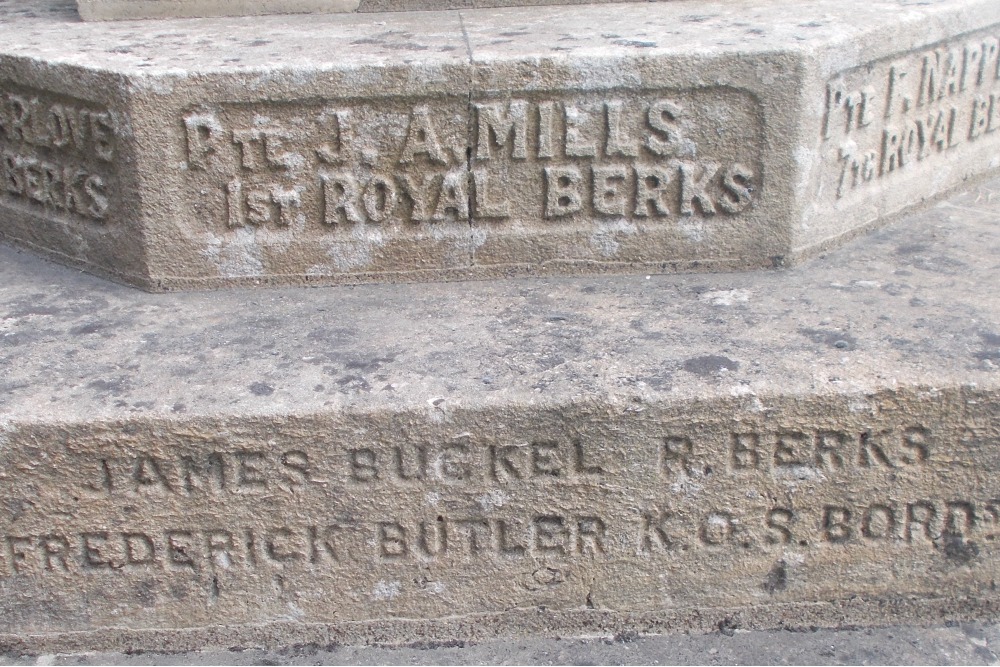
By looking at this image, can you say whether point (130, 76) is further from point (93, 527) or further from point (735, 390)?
point (735, 390)

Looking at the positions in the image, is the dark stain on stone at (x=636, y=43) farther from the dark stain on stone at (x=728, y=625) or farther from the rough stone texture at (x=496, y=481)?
the dark stain on stone at (x=728, y=625)

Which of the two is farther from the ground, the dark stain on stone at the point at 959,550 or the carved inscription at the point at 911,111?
the carved inscription at the point at 911,111

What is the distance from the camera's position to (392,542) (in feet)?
6.43

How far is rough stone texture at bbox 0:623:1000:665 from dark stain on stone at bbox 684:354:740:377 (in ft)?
1.71

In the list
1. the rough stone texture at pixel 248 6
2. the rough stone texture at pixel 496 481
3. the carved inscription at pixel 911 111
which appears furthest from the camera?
the rough stone texture at pixel 248 6

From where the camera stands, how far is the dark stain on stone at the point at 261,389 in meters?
1.90

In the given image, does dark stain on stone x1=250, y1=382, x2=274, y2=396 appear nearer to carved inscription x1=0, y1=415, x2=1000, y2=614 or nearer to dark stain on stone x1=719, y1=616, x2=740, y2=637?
carved inscription x1=0, y1=415, x2=1000, y2=614

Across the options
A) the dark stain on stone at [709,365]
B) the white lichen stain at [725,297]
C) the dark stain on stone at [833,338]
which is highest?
the white lichen stain at [725,297]

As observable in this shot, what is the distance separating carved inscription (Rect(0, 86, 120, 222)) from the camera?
2289 mm

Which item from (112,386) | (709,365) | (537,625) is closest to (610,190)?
(709,365)

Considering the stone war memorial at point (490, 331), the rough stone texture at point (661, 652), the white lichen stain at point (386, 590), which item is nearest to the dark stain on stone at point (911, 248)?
the stone war memorial at point (490, 331)

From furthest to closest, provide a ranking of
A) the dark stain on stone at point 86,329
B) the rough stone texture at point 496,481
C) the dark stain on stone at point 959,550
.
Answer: the dark stain on stone at point 86,329 < the dark stain on stone at point 959,550 < the rough stone texture at point 496,481

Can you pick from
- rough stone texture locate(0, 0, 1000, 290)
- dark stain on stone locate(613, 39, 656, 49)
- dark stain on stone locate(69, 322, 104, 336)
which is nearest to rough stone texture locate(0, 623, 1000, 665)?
dark stain on stone locate(69, 322, 104, 336)

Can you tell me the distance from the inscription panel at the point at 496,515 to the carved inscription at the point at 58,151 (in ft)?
2.40
